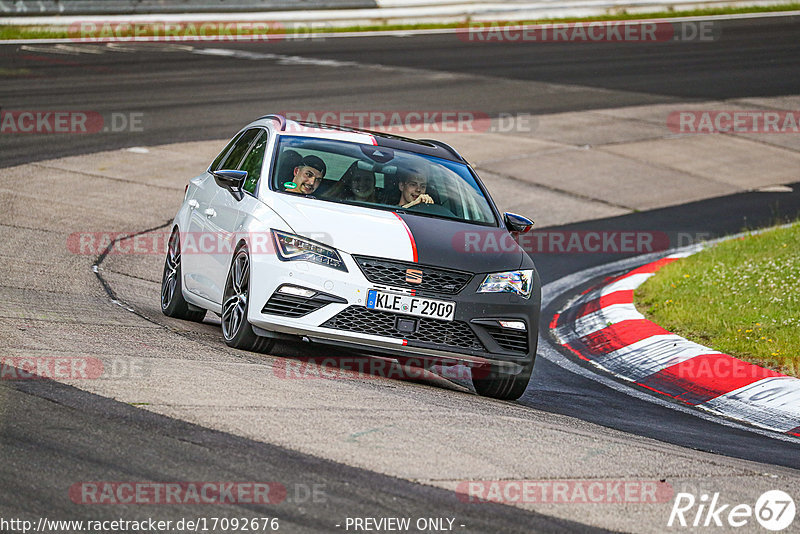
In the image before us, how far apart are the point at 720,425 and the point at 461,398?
1.77 meters

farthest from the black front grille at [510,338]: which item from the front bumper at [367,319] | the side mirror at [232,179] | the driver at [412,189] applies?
the side mirror at [232,179]

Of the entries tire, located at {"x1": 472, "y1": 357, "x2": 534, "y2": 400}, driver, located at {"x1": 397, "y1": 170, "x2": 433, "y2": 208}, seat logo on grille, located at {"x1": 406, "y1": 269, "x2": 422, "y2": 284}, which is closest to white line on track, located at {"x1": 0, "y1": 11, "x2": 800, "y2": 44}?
driver, located at {"x1": 397, "y1": 170, "x2": 433, "y2": 208}

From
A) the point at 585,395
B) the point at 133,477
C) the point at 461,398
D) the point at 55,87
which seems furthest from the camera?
the point at 55,87

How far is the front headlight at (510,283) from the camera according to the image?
24.8 feet

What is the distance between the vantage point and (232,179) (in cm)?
834

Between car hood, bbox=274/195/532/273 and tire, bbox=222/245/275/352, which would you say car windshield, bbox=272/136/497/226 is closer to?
car hood, bbox=274/195/532/273

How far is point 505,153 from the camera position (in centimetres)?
1870

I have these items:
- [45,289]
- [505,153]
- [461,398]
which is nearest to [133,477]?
[461,398]

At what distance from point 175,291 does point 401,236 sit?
2.53m

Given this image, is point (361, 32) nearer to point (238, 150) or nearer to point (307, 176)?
point (238, 150)

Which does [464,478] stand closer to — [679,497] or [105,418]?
[679,497]

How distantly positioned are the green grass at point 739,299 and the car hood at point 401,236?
2.33 meters

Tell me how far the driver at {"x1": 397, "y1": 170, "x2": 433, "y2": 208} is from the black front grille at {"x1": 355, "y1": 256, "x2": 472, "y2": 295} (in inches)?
40.2

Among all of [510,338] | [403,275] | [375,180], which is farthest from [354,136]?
[510,338]
